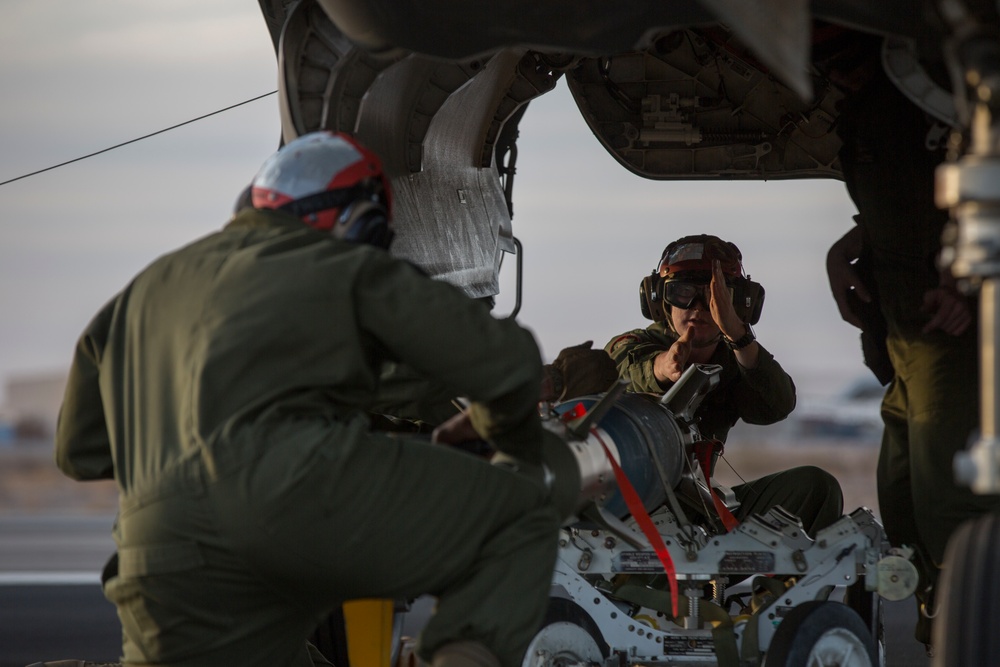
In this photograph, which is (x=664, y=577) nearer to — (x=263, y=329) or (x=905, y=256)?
(x=905, y=256)

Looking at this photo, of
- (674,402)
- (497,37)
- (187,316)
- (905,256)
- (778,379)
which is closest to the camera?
(187,316)

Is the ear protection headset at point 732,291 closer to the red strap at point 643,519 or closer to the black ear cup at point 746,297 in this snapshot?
the black ear cup at point 746,297

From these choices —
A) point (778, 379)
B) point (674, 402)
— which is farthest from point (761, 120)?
point (674, 402)

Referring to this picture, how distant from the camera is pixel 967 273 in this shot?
262 cm

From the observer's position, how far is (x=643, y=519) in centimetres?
422

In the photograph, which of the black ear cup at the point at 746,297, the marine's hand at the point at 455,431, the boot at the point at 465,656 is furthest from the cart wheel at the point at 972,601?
the black ear cup at the point at 746,297

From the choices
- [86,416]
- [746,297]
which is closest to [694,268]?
[746,297]

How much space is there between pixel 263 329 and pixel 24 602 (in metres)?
7.08

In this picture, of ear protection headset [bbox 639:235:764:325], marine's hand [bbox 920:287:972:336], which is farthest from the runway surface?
marine's hand [bbox 920:287:972:336]

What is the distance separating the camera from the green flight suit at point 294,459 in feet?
9.05

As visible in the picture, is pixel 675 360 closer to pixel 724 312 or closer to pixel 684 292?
pixel 684 292

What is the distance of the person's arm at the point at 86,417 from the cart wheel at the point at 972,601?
203 centimetres

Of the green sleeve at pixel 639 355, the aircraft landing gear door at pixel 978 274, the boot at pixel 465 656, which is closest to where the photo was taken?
the aircraft landing gear door at pixel 978 274

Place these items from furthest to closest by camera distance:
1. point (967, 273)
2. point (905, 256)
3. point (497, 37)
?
point (905, 256)
point (497, 37)
point (967, 273)
